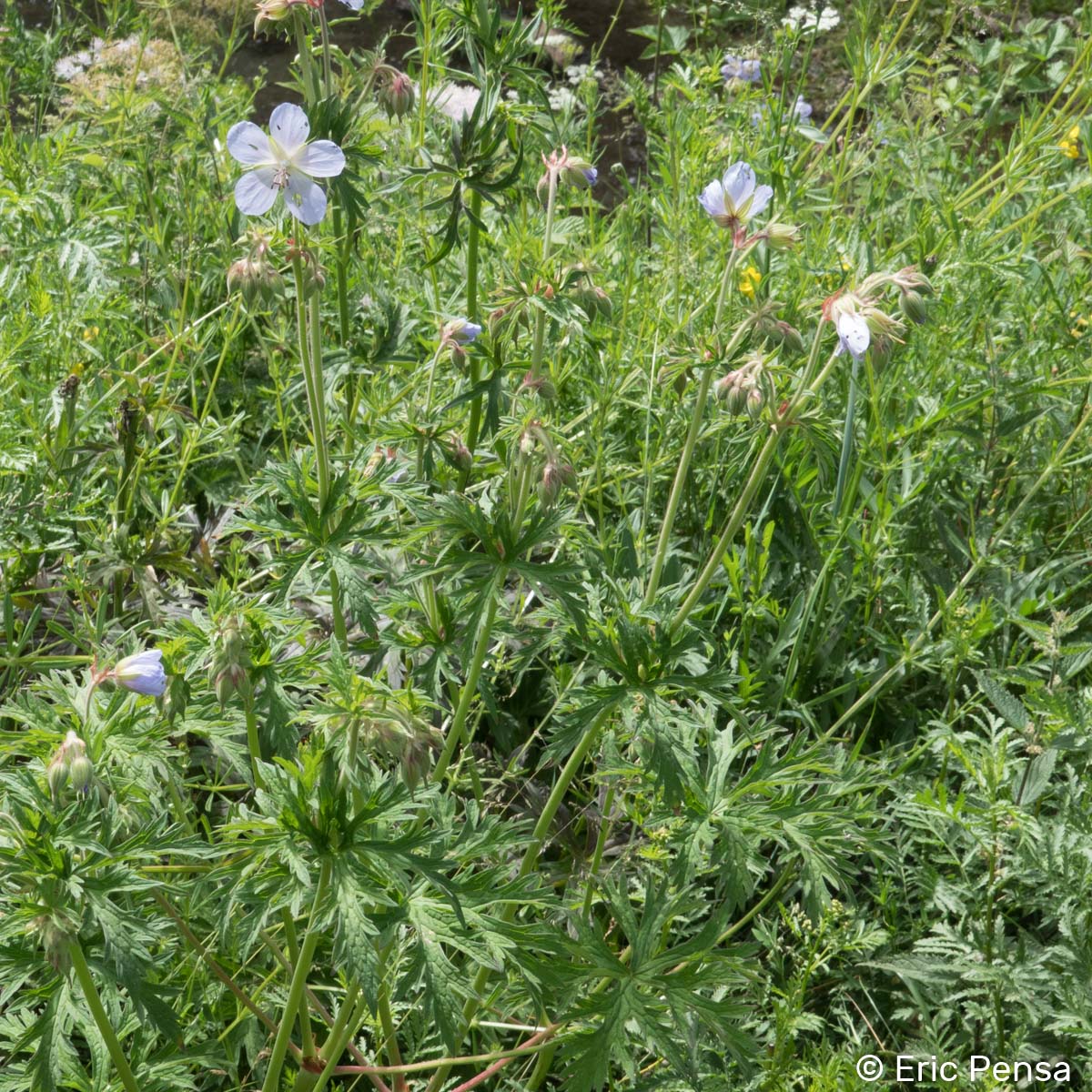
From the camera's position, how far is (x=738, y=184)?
6.17 ft

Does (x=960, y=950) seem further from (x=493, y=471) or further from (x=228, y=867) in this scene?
(x=228, y=867)

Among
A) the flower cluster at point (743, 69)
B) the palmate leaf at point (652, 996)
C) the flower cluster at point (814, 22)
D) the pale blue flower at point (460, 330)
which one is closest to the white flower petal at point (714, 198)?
the pale blue flower at point (460, 330)

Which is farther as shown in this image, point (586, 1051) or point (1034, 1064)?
point (1034, 1064)

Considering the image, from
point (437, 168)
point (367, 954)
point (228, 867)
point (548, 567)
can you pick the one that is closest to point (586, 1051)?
point (367, 954)

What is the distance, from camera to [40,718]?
64.3 inches

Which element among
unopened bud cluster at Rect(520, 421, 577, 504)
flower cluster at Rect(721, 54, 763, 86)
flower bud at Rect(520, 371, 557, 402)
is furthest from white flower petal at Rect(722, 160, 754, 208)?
flower cluster at Rect(721, 54, 763, 86)

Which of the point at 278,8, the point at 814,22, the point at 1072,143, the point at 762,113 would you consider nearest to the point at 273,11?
the point at 278,8

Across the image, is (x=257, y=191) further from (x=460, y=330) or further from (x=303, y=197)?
(x=460, y=330)

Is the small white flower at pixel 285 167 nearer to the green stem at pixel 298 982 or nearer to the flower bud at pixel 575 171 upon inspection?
the flower bud at pixel 575 171

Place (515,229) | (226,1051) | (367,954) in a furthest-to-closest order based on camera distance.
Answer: (515,229) < (226,1051) < (367,954)

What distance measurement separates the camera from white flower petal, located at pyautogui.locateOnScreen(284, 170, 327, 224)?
168cm

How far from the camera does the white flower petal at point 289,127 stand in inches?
64.2

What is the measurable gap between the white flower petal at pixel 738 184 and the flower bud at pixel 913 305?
31 cm

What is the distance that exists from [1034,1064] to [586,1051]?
3.13ft
